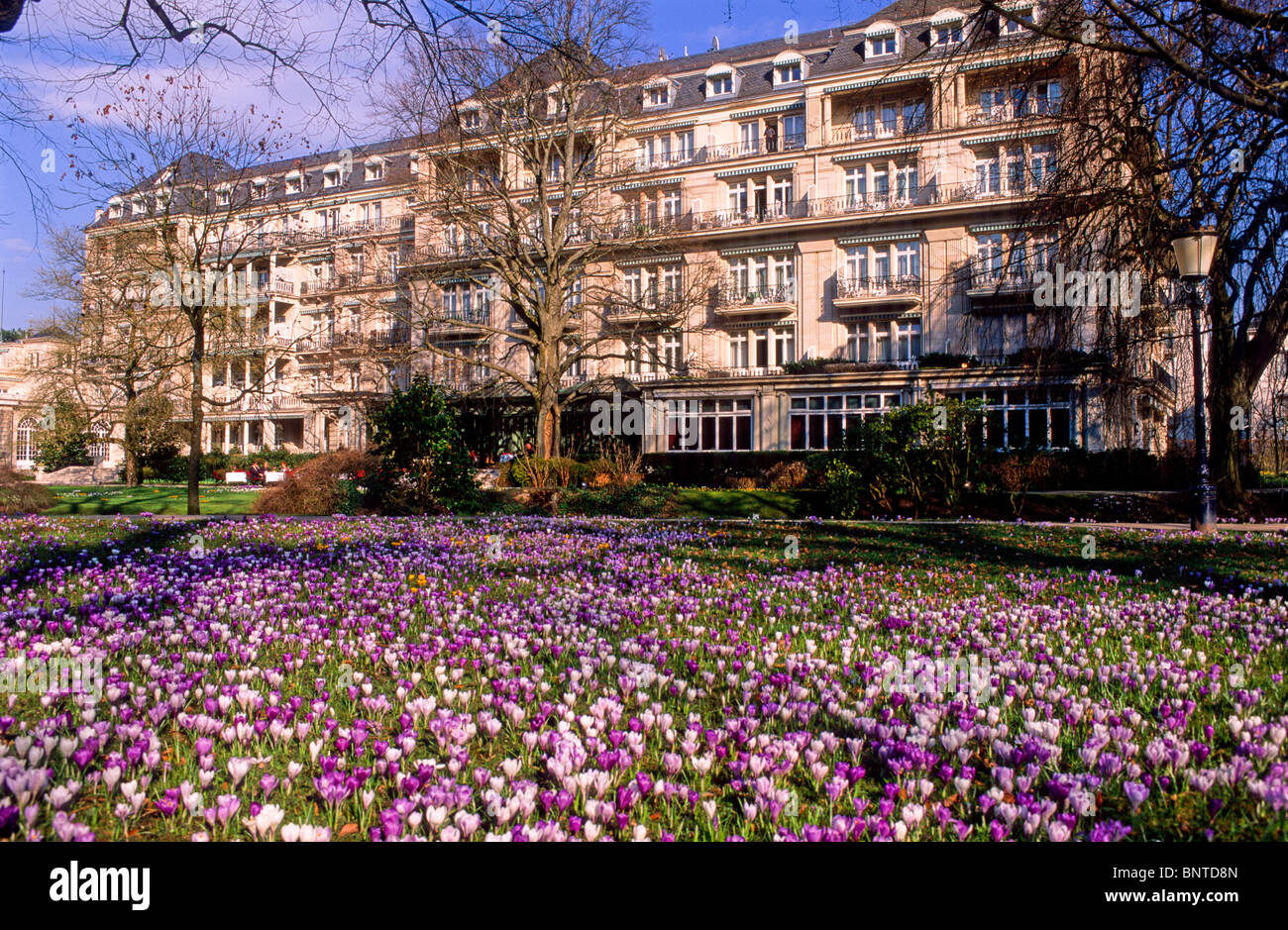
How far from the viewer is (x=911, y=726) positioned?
2.87m

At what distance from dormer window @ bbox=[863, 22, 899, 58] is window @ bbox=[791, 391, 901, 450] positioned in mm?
17516

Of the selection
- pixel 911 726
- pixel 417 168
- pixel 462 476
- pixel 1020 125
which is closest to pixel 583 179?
pixel 417 168

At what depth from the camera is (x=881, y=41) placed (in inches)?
1494

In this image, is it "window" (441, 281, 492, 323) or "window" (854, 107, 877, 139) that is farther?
"window" (441, 281, 492, 323)

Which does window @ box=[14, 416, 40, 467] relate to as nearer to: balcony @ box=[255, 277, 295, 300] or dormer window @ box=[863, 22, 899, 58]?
balcony @ box=[255, 277, 295, 300]

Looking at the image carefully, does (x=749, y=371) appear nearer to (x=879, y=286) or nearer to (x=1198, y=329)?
(x=879, y=286)

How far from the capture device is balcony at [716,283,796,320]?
126 feet

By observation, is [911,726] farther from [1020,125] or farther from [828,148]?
[828,148]

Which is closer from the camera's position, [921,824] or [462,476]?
[921,824]

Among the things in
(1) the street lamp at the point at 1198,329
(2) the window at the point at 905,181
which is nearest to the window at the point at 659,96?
(2) the window at the point at 905,181

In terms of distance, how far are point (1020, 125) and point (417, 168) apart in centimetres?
3495

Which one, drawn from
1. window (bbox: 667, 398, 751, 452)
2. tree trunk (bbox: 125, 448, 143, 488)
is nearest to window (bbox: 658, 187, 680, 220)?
window (bbox: 667, 398, 751, 452)

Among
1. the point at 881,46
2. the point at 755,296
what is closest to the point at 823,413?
the point at 755,296

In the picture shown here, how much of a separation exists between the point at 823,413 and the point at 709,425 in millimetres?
5755
